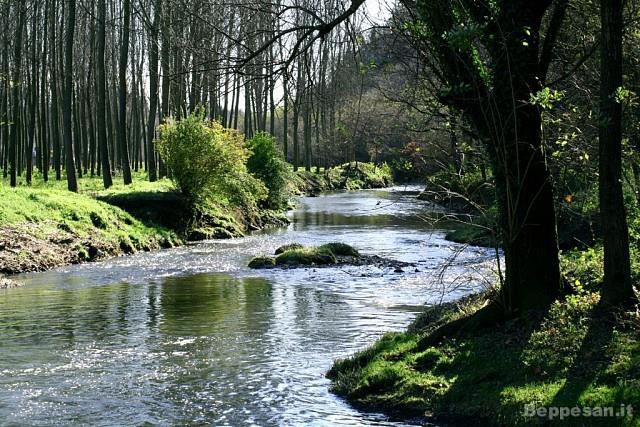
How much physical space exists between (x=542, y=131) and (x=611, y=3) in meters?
1.95

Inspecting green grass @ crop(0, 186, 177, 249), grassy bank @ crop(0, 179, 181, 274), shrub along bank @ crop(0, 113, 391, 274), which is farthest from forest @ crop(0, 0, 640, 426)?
green grass @ crop(0, 186, 177, 249)

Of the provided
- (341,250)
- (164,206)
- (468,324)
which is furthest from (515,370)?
(164,206)

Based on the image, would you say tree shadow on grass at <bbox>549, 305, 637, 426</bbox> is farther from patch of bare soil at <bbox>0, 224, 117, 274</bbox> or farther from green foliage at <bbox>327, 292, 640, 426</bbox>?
patch of bare soil at <bbox>0, 224, 117, 274</bbox>

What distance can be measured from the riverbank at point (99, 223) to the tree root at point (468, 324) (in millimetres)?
10604

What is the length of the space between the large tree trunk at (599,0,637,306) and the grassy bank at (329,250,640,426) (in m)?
0.44

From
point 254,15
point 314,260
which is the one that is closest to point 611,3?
point 254,15

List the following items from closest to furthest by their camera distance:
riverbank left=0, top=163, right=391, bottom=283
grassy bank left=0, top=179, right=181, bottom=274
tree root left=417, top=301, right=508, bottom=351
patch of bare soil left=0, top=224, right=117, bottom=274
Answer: tree root left=417, top=301, right=508, bottom=351 < patch of bare soil left=0, top=224, right=117, bottom=274 < grassy bank left=0, top=179, right=181, bottom=274 < riverbank left=0, top=163, right=391, bottom=283

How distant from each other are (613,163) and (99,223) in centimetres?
1988

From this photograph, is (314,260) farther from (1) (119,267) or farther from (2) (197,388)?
(2) (197,388)

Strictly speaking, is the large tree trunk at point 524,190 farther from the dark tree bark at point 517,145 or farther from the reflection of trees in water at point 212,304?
the reflection of trees in water at point 212,304

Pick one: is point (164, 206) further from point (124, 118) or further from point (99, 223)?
point (124, 118)

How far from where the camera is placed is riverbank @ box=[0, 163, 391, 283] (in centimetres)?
2131

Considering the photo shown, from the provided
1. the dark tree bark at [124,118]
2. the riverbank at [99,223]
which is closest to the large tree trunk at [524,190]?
the riverbank at [99,223]

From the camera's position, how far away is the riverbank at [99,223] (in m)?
21.3
